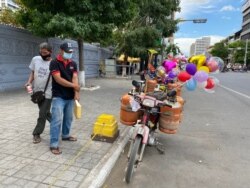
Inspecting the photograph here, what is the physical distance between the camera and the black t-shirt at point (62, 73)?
429 cm

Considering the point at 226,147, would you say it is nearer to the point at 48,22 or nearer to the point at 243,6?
the point at 48,22

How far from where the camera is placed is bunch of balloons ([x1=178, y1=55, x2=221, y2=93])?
185 inches

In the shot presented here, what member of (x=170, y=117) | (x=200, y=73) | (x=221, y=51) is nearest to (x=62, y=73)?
(x=170, y=117)

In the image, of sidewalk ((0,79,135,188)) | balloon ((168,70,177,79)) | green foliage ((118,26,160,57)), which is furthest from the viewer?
green foliage ((118,26,160,57))

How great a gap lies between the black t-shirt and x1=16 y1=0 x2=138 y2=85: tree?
6325mm

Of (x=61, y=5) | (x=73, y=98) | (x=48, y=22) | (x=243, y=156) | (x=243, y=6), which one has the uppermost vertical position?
(x=243, y=6)

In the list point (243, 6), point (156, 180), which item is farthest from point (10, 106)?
point (243, 6)

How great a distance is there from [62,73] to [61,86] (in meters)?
0.22

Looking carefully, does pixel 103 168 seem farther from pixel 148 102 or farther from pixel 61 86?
pixel 61 86

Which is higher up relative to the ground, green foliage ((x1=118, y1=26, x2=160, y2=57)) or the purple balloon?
green foliage ((x1=118, y1=26, x2=160, y2=57))

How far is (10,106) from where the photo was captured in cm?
798

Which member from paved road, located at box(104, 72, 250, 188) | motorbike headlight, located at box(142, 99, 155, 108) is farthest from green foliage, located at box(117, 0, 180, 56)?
motorbike headlight, located at box(142, 99, 155, 108)

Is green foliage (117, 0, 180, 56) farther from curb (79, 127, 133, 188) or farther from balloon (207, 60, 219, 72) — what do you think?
curb (79, 127, 133, 188)

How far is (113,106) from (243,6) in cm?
11490
